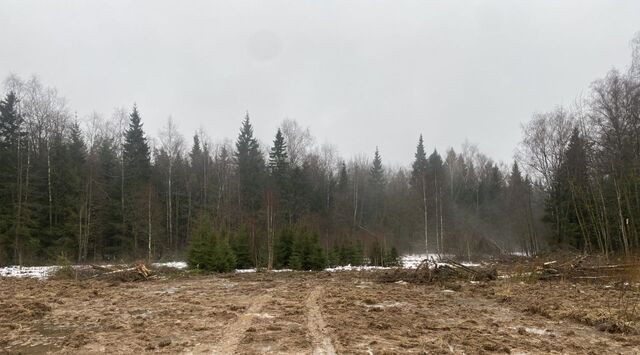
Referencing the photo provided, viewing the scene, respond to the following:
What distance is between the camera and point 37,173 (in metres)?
37.5

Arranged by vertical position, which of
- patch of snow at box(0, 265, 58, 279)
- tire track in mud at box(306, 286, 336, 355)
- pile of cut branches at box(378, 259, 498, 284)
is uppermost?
patch of snow at box(0, 265, 58, 279)

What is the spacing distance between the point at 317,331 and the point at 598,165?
99.9 ft

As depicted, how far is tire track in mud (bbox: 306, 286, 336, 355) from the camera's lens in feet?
24.0

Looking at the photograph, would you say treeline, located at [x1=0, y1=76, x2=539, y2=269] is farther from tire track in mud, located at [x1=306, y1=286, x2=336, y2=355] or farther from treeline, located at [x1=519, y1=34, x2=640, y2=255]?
tire track in mud, located at [x1=306, y1=286, x2=336, y2=355]

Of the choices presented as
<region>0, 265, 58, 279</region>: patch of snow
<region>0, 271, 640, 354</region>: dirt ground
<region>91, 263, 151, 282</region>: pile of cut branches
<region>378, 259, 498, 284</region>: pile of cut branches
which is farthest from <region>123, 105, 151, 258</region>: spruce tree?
<region>378, 259, 498, 284</region>: pile of cut branches

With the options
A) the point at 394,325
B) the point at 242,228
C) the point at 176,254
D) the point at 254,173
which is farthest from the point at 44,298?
the point at 254,173

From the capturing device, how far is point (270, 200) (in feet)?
104

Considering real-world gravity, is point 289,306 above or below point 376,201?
below

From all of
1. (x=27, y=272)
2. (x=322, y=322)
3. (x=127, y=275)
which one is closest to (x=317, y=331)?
(x=322, y=322)

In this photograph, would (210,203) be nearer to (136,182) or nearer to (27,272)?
(136,182)

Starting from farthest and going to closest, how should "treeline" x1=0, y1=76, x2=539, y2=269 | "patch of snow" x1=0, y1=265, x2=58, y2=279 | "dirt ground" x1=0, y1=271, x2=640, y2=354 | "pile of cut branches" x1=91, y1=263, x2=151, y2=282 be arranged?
"treeline" x1=0, y1=76, x2=539, y2=269
"patch of snow" x1=0, y1=265, x2=58, y2=279
"pile of cut branches" x1=91, y1=263, x2=151, y2=282
"dirt ground" x1=0, y1=271, x2=640, y2=354

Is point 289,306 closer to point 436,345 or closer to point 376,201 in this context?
point 436,345

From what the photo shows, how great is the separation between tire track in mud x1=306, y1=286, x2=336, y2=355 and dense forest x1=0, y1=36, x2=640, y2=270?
16.2 m

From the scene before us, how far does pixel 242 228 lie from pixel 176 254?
31.4 feet
